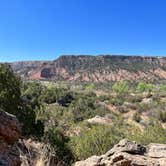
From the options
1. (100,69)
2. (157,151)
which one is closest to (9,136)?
(157,151)

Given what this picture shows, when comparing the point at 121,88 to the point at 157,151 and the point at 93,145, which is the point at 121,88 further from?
the point at 157,151

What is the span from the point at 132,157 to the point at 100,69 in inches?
4898

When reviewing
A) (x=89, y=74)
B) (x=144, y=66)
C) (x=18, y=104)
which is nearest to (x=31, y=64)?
(x=89, y=74)

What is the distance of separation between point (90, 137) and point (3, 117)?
20.1 ft

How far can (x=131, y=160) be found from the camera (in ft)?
20.8

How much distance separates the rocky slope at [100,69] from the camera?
12650 cm

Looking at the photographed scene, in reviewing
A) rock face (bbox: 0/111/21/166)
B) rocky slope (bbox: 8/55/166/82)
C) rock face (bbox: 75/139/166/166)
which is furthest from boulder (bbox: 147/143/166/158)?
rocky slope (bbox: 8/55/166/82)

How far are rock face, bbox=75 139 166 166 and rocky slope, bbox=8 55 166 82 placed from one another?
115463mm

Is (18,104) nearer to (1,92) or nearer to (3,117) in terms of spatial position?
(1,92)

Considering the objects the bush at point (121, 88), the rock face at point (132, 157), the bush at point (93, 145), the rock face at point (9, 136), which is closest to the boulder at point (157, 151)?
the rock face at point (132, 157)

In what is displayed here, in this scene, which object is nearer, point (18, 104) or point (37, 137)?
point (37, 137)

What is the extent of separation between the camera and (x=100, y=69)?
13050 centimetres

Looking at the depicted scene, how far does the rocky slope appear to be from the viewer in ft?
415

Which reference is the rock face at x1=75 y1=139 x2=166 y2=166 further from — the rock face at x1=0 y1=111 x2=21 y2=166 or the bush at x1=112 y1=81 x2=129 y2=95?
the bush at x1=112 y1=81 x2=129 y2=95
